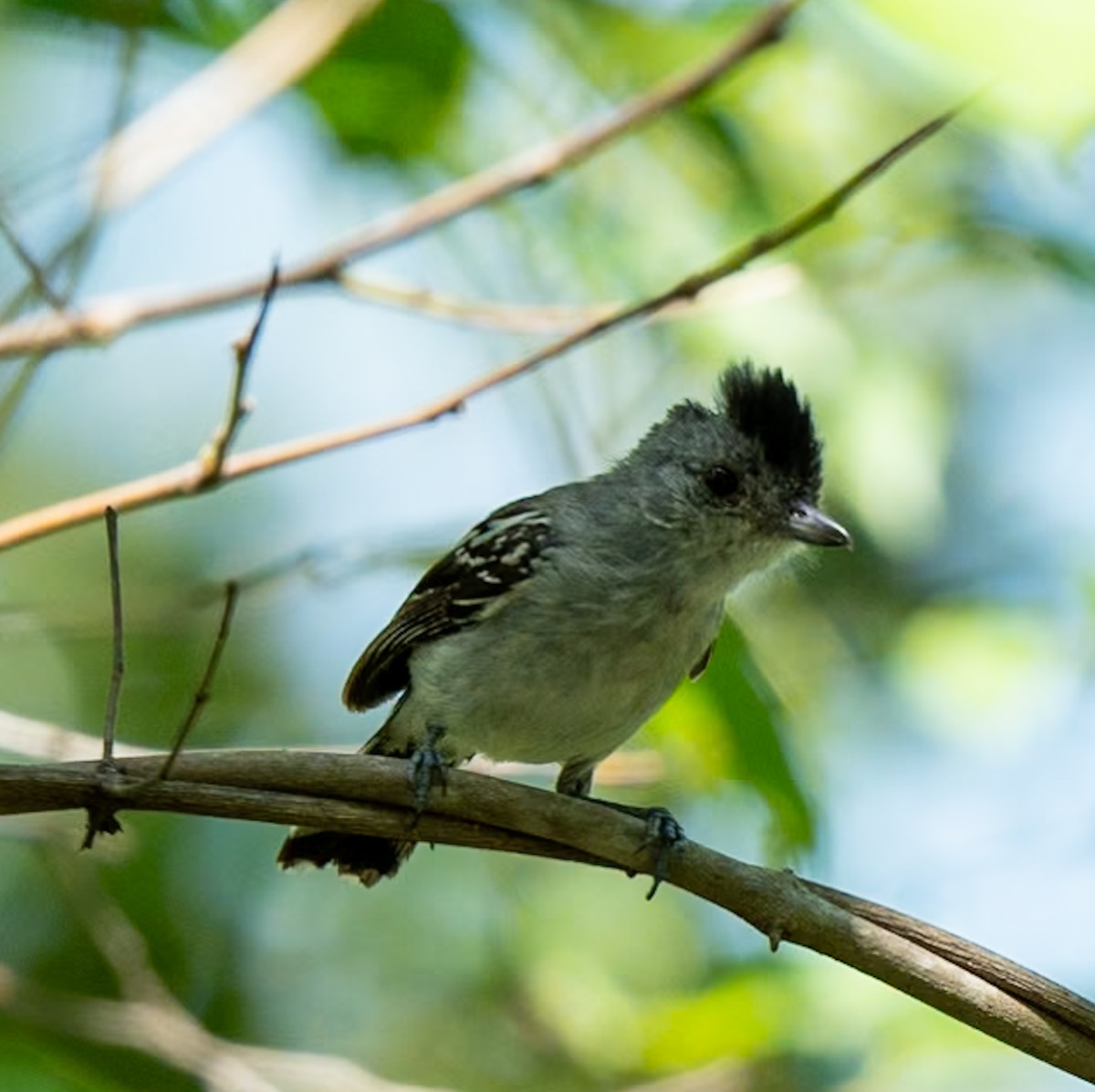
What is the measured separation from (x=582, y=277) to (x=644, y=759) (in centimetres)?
121

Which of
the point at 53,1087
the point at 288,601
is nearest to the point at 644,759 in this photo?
the point at 288,601

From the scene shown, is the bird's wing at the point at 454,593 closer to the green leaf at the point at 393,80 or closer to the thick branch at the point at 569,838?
the green leaf at the point at 393,80

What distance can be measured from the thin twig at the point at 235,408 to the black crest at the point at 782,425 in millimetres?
1427

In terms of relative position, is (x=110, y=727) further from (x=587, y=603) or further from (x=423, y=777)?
(x=587, y=603)

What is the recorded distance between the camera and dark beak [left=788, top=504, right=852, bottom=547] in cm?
419

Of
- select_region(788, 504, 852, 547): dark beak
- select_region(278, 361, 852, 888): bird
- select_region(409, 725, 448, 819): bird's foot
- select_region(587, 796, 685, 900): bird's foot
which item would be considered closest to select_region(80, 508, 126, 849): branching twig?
select_region(409, 725, 448, 819): bird's foot

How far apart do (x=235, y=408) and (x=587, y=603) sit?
45.9 inches

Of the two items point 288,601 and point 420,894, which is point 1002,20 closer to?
point 288,601

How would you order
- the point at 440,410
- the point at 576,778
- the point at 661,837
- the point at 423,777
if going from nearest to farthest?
the point at 423,777 → the point at 661,837 → the point at 440,410 → the point at 576,778

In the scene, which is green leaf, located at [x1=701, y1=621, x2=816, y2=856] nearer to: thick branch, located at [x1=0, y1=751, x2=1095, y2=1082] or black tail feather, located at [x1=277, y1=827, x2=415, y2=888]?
thick branch, located at [x1=0, y1=751, x2=1095, y2=1082]

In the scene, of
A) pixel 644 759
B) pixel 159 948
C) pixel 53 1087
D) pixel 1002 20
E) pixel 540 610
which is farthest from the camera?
pixel 159 948

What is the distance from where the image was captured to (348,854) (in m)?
4.10

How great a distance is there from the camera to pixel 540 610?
13.5 feet

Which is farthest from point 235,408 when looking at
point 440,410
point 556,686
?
point 556,686
